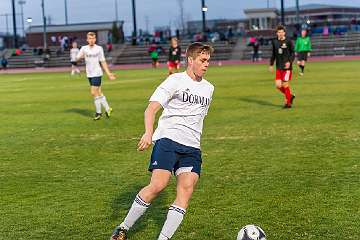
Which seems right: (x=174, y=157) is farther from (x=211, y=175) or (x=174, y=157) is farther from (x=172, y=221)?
(x=211, y=175)

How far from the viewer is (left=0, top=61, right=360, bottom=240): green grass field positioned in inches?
263

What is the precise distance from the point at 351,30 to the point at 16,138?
60.1 metres

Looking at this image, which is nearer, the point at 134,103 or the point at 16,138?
the point at 16,138

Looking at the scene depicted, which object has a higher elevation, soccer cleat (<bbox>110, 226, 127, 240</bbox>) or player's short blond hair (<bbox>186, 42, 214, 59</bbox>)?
player's short blond hair (<bbox>186, 42, 214, 59</bbox>)

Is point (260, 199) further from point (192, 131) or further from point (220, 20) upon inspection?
point (220, 20)

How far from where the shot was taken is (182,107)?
599cm

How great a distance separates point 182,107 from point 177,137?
12.0 inches

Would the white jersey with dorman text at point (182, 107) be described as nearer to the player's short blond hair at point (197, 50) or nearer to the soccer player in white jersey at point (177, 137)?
the soccer player in white jersey at point (177, 137)

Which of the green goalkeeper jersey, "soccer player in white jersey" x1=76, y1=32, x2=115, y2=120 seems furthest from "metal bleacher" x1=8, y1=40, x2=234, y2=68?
"soccer player in white jersey" x1=76, y1=32, x2=115, y2=120

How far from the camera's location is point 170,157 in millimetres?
5805

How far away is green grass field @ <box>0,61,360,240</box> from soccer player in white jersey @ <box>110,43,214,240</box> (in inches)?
24.1

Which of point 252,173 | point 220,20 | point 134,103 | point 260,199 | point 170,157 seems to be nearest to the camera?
point 170,157

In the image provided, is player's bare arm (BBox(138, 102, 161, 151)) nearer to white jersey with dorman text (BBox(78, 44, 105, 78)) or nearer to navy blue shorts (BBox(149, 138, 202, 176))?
navy blue shorts (BBox(149, 138, 202, 176))

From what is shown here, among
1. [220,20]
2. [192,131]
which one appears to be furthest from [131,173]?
[220,20]
